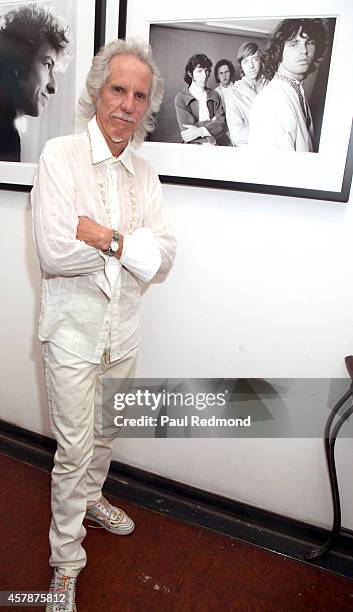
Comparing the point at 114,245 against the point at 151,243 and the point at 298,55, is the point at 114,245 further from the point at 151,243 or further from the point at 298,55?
the point at 298,55

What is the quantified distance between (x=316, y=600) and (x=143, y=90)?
1836mm

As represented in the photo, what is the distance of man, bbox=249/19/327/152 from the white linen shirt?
16.6 inches

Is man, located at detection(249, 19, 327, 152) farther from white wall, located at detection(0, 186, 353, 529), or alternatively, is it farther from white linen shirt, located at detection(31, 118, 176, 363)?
white linen shirt, located at detection(31, 118, 176, 363)

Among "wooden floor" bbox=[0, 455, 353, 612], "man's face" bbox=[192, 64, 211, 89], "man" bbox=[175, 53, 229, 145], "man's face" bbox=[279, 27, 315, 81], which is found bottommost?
"wooden floor" bbox=[0, 455, 353, 612]

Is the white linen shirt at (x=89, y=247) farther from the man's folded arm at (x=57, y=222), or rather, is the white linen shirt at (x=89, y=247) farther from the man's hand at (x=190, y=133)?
the man's hand at (x=190, y=133)

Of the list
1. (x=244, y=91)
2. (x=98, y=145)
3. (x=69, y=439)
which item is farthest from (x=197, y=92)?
(x=69, y=439)

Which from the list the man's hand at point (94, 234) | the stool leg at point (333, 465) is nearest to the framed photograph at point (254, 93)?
the man's hand at point (94, 234)

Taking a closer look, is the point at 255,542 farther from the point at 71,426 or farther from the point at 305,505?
the point at 71,426

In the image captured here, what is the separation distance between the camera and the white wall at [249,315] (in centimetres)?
162

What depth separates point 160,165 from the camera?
170cm

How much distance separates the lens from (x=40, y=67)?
179 centimetres

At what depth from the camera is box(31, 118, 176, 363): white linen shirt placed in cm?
130

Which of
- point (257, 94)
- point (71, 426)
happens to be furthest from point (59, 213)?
point (257, 94)

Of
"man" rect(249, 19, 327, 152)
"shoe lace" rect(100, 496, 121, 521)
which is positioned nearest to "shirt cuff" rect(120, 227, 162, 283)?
"man" rect(249, 19, 327, 152)
